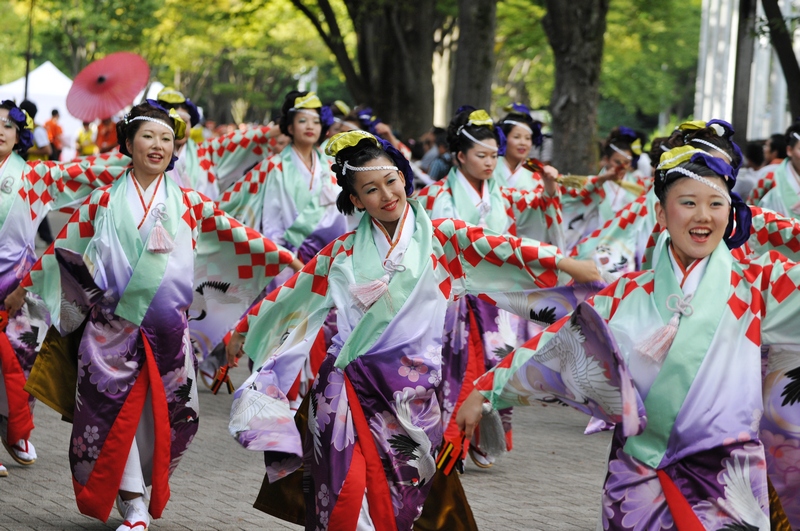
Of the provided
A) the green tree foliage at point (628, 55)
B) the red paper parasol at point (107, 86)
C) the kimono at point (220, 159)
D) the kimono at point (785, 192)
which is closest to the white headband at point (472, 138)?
the kimono at point (785, 192)

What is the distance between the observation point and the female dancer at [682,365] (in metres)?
3.55

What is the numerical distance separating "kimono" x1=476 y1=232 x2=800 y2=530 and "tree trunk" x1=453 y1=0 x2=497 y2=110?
13.4m

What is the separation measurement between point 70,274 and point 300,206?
12.4 ft

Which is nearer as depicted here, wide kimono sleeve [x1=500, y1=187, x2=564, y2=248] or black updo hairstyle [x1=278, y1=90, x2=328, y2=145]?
wide kimono sleeve [x1=500, y1=187, x2=564, y2=248]

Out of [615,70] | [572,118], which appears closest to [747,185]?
[572,118]

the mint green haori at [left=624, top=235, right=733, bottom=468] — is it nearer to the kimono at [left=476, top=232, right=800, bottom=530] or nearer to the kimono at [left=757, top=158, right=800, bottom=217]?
the kimono at [left=476, top=232, right=800, bottom=530]

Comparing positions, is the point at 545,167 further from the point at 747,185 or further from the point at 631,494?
the point at 747,185

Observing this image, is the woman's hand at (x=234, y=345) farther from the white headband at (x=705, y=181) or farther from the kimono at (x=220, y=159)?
the kimono at (x=220, y=159)

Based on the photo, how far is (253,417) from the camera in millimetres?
4465

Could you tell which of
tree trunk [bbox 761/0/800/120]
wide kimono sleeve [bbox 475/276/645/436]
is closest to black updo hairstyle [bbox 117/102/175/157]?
wide kimono sleeve [bbox 475/276/645/436]

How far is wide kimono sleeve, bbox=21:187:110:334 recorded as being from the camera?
17.3 ft

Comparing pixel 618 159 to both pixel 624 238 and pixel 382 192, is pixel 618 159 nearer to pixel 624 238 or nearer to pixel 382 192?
pixel 624 238

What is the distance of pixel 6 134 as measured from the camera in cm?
645

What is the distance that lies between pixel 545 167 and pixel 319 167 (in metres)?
2.77
